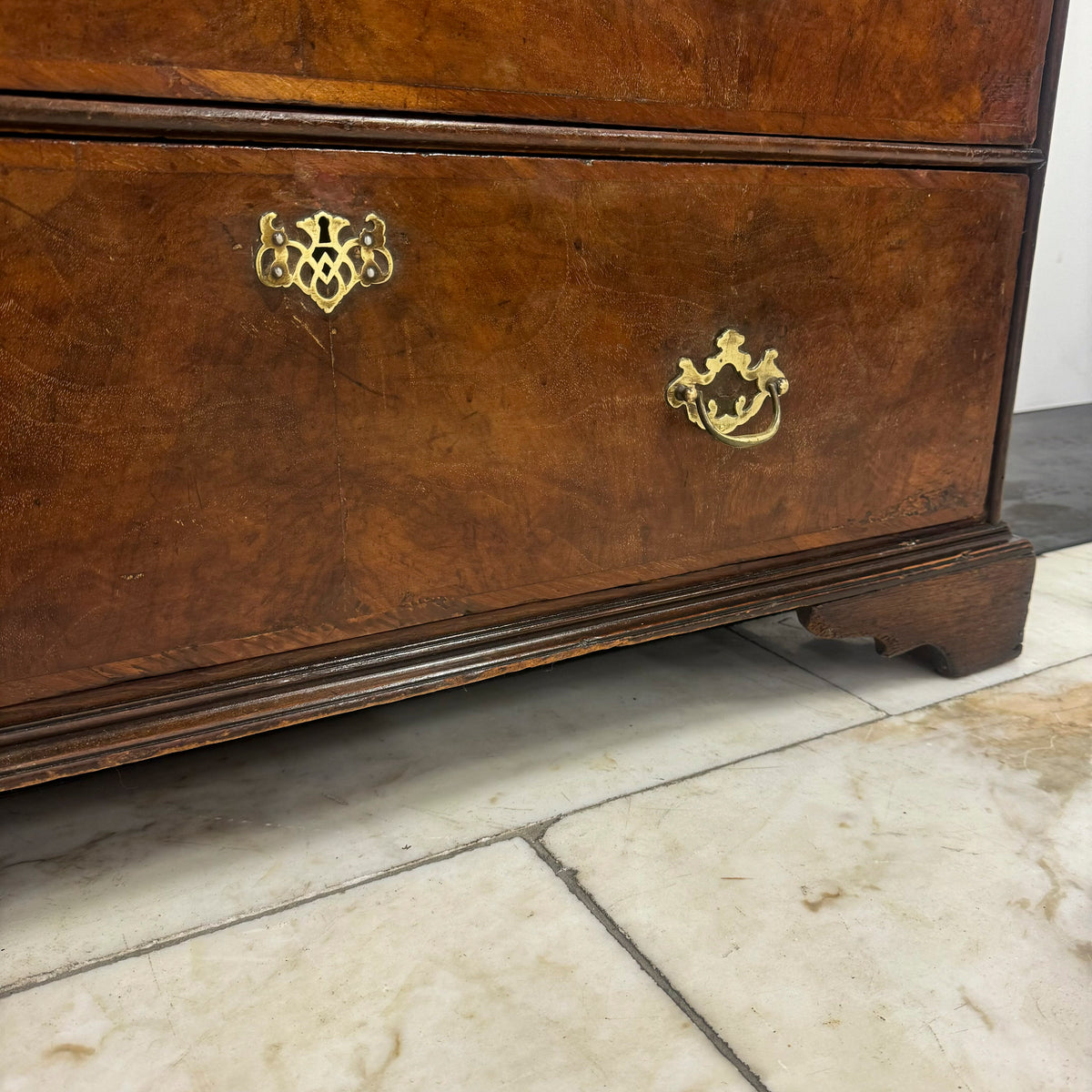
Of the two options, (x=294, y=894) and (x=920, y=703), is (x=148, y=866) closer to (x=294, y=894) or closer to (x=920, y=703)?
(x=294, y=894)

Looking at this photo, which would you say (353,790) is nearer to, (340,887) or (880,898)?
(340,887)

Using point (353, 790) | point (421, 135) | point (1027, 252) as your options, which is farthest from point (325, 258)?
point (1027, 252)

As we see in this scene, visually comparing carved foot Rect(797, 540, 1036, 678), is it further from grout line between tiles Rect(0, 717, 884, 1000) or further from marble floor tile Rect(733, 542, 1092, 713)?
grout line between tiles Rect(0, 717, 884, 1000)

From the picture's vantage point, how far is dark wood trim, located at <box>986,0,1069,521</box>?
112cm

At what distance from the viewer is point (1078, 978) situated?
79cm

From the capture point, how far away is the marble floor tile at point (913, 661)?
50.7 inches

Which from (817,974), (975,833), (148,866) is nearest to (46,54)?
(148,866)

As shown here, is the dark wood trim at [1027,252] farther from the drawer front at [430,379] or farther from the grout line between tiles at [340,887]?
the grout line between tiles at [340,887]

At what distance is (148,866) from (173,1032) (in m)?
0.22

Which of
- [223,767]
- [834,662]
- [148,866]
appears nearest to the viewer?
[148,866]

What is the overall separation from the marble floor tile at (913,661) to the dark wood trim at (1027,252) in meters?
0.21

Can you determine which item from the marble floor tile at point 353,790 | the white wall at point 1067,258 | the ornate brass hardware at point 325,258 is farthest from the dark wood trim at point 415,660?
the white wall at point 1067,258

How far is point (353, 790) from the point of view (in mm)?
1059

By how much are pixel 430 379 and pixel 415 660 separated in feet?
0.84
